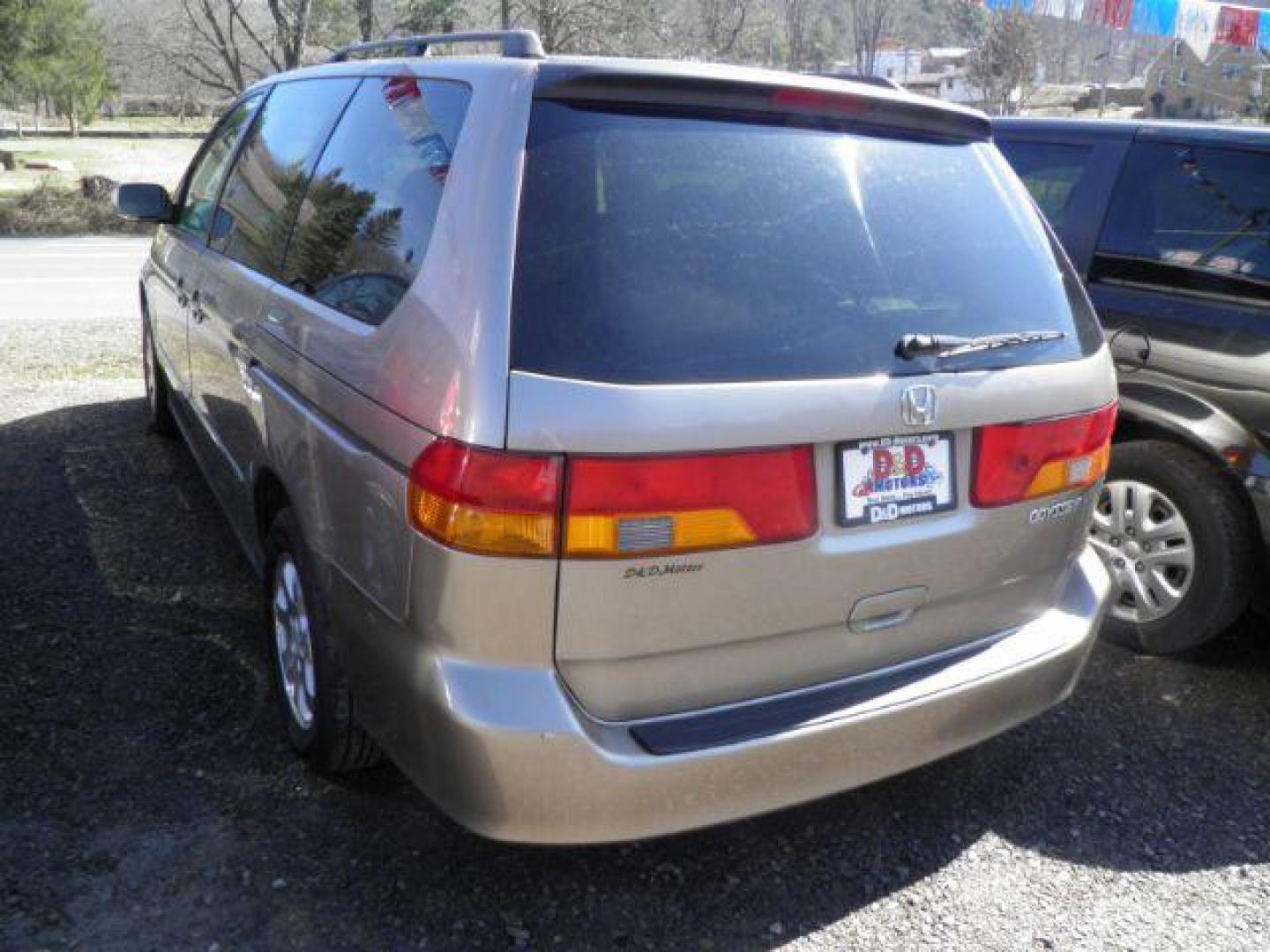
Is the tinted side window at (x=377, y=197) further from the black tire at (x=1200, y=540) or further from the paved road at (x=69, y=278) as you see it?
the paved road at (x=69, y=278)

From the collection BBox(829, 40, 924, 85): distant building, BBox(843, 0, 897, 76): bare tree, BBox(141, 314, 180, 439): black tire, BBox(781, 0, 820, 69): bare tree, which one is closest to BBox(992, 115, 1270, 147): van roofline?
BBox(141, 314, 180, 439): black tire

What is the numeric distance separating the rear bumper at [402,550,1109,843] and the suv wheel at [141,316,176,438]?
3.79 meters

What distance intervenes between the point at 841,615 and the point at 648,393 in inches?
26.3

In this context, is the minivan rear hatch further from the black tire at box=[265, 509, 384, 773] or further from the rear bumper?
the black tire at box=[265, 509, 384, 773]

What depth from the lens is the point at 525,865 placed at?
8.45 feet

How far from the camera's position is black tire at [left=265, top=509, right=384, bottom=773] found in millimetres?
2611

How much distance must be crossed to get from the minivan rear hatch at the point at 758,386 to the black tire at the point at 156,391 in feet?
12.5

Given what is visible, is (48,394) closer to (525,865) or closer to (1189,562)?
(525,865)

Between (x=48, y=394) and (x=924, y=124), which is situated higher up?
(x=924, y=124)

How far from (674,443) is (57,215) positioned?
1939cm

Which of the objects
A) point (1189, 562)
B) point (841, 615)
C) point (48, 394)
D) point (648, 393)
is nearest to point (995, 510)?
point (841, 615)

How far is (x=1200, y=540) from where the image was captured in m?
3.64

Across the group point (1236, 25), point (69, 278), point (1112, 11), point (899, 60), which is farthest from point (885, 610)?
point (899, 60)

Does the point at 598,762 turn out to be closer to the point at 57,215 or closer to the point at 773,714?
the point at 773,714
